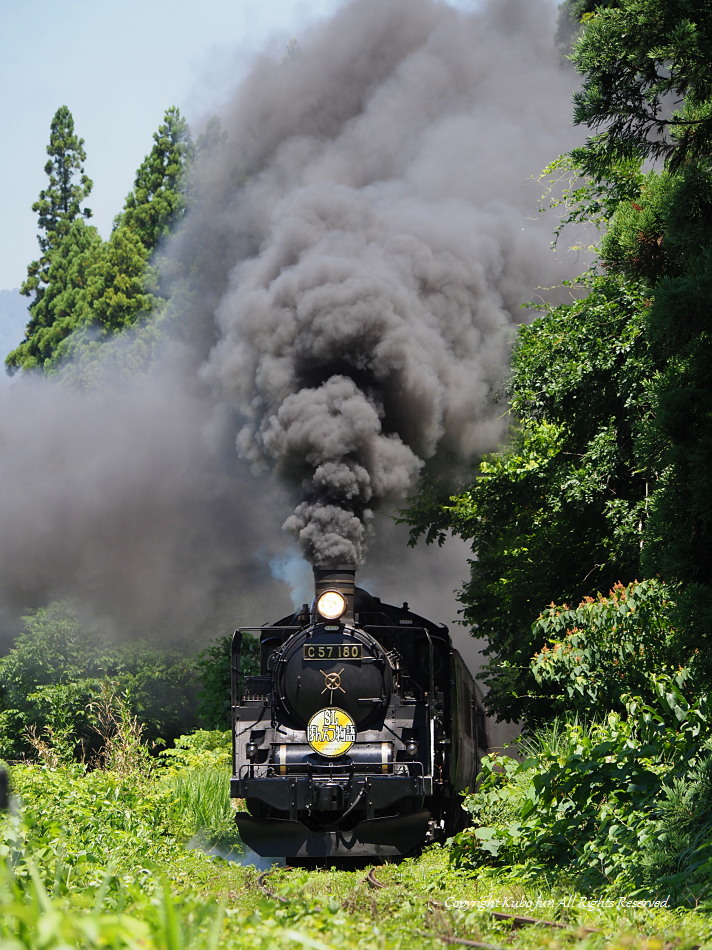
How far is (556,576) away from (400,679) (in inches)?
222

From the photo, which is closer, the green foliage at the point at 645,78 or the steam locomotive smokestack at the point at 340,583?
the green foliage at the point at 645,78

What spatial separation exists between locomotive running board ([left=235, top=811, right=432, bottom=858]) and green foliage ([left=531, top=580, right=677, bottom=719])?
1.94 metres

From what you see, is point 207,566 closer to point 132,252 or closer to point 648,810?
point 132,252

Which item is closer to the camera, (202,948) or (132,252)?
(202,948)

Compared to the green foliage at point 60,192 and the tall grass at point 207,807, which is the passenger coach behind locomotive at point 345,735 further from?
the green foliage at point 60,192

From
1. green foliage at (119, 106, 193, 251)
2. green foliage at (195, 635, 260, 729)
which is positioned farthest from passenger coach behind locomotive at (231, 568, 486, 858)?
green foliage at (119, 106, 193, 251)

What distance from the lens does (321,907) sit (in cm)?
457

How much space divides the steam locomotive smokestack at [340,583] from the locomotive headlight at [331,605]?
7 cm

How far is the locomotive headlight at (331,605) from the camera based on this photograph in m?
9.83

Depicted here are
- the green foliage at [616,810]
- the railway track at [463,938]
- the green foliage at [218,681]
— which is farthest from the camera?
the green foliage at [218,681]

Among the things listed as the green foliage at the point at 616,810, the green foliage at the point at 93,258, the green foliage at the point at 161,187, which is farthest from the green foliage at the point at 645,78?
the green foliage at the point at 161,187

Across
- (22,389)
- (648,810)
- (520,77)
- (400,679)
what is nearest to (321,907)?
(648,810)

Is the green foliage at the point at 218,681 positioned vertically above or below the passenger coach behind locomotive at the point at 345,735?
above

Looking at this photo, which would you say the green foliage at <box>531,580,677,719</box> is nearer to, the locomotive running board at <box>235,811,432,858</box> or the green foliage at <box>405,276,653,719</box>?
the green foliage at <box>405,276,653,719</box>
